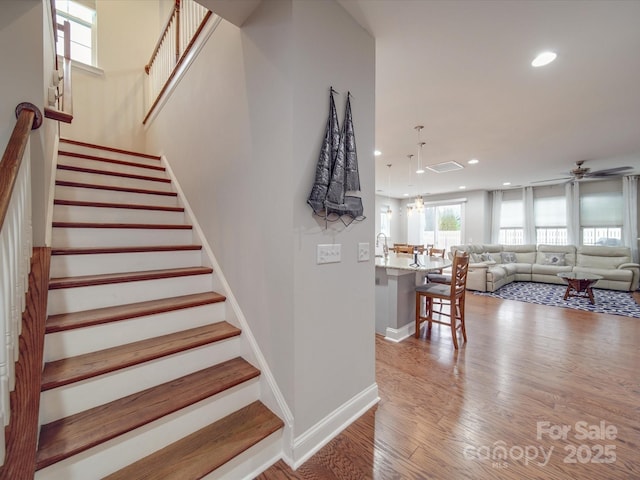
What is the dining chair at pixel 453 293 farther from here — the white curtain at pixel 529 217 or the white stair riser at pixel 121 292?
the white curtain at pixel 529 217

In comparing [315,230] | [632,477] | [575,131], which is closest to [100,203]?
[315,230]

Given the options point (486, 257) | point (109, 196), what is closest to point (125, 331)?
point (109, 196)

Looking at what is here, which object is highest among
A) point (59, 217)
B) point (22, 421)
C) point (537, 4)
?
point (537, 4)

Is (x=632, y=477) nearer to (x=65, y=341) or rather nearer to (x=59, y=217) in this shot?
(x=65, y=341)

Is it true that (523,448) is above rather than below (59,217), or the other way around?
below

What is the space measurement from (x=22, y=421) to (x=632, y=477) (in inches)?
115

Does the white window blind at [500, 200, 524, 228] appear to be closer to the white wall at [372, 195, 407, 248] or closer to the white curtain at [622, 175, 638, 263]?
the white curtain at [622, 175, 638, 263]

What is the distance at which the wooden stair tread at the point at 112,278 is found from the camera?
1654mm

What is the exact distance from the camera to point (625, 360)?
2.69 meters

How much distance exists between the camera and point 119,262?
205cm

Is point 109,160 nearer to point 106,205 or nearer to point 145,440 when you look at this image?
point 106,205

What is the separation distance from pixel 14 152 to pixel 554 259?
9341mm

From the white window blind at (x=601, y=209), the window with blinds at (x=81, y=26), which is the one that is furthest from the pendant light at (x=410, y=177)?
the window with blinds at (x=81, y=26)

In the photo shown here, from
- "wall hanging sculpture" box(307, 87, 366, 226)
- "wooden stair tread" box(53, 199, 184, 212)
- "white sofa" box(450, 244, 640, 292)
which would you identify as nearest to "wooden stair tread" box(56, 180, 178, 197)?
"wooden stair tread" box(53, 199, 184, 212)
